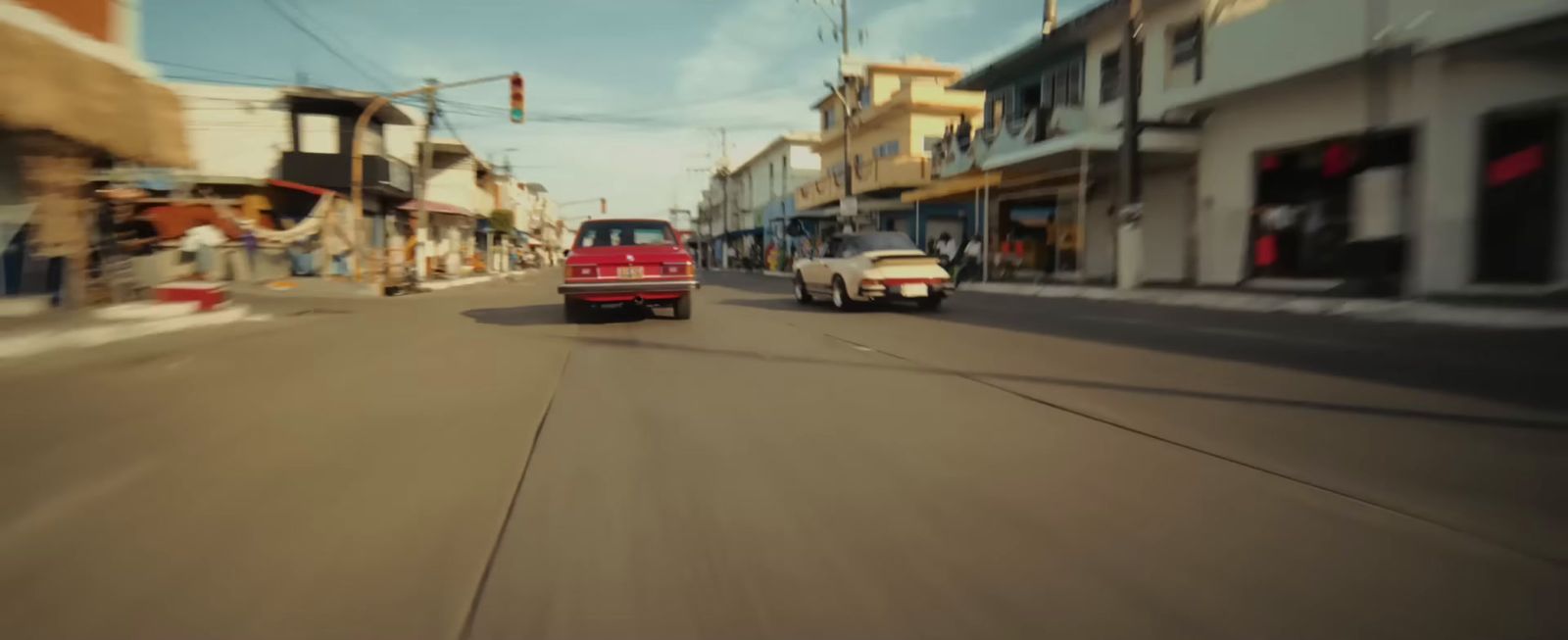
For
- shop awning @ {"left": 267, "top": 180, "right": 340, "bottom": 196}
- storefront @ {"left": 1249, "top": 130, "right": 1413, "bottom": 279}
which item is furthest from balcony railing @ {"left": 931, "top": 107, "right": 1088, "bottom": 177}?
shop awning @ {"left": 267, "top": 180, "right": 340, "bottom": 196}

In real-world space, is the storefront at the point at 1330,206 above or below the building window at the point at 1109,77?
below

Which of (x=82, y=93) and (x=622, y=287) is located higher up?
(x=82, y=93)

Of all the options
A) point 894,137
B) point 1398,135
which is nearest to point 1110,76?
point 1398,135

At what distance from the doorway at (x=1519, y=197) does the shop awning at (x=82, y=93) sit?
20.2 m

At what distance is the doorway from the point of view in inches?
488

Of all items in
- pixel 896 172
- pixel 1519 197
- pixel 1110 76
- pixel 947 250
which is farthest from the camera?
pixel 896 172

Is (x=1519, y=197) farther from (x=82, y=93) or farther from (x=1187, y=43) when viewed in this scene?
(x=82, y=93)

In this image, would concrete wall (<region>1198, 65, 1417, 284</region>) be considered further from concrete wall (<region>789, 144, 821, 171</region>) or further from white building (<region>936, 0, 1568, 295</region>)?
concrete wall (<region>789, 144, 821, 171</region>)

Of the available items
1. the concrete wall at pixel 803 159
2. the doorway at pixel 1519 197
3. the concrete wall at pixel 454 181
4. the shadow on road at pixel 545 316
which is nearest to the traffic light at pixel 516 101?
the shadow on road at pixel 545 316

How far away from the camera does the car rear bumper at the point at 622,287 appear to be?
1245 centimetres

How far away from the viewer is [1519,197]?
42.1 feet

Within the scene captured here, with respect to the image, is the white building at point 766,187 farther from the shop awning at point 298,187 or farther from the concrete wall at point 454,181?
the shop awning at point 298,187

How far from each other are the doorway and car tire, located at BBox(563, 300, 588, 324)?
14.3 meters

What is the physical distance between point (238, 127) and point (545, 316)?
25.3 metres
